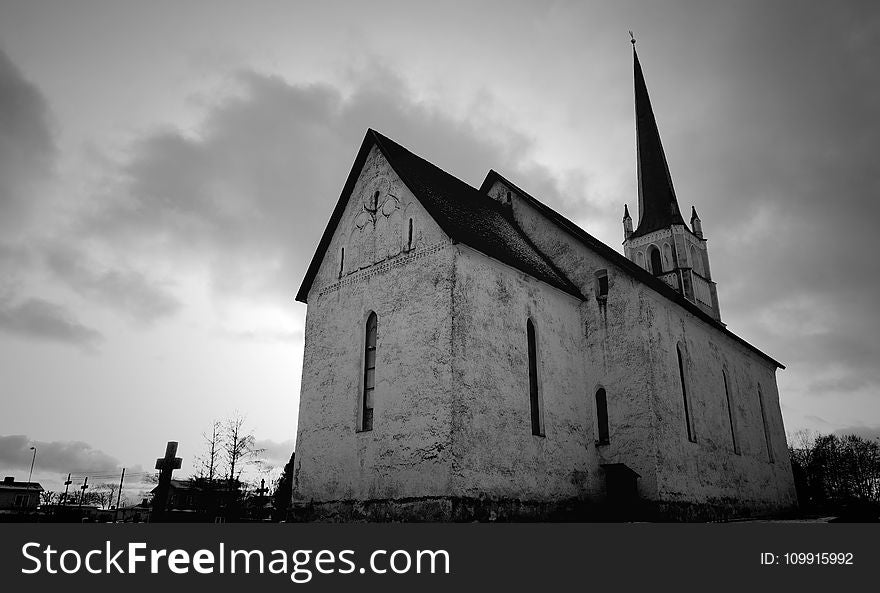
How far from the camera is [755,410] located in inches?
1086

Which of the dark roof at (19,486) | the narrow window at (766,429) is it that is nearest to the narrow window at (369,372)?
the narrow window at (766,429)

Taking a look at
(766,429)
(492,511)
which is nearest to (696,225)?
(766,429)

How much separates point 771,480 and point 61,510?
107 feet

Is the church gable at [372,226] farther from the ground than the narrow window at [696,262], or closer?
closer

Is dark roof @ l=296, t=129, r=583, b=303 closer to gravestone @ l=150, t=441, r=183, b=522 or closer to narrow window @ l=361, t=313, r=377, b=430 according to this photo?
narrow window @ l=361, t=313, r=377, b=430

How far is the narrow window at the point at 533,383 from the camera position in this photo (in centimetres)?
1744

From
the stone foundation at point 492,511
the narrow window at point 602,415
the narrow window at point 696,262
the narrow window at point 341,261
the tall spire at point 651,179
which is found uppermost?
the tall spire at point 651,179

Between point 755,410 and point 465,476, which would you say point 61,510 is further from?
point 755,410

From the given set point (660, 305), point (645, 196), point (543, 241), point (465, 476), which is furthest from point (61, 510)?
point (645, 196)

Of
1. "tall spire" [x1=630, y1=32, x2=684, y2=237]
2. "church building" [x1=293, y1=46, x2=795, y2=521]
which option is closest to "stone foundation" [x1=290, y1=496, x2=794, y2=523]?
"church building" [x1=293, y1=46, x2=795, y2=521]

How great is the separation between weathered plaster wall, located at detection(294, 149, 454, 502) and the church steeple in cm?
3161

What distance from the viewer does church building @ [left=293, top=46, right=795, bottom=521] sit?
15.5 meters

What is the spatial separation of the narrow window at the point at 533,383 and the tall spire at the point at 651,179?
104ft

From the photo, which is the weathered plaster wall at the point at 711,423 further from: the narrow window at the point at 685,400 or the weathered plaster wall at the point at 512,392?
the weathered plaster wall at the point at 512,392
